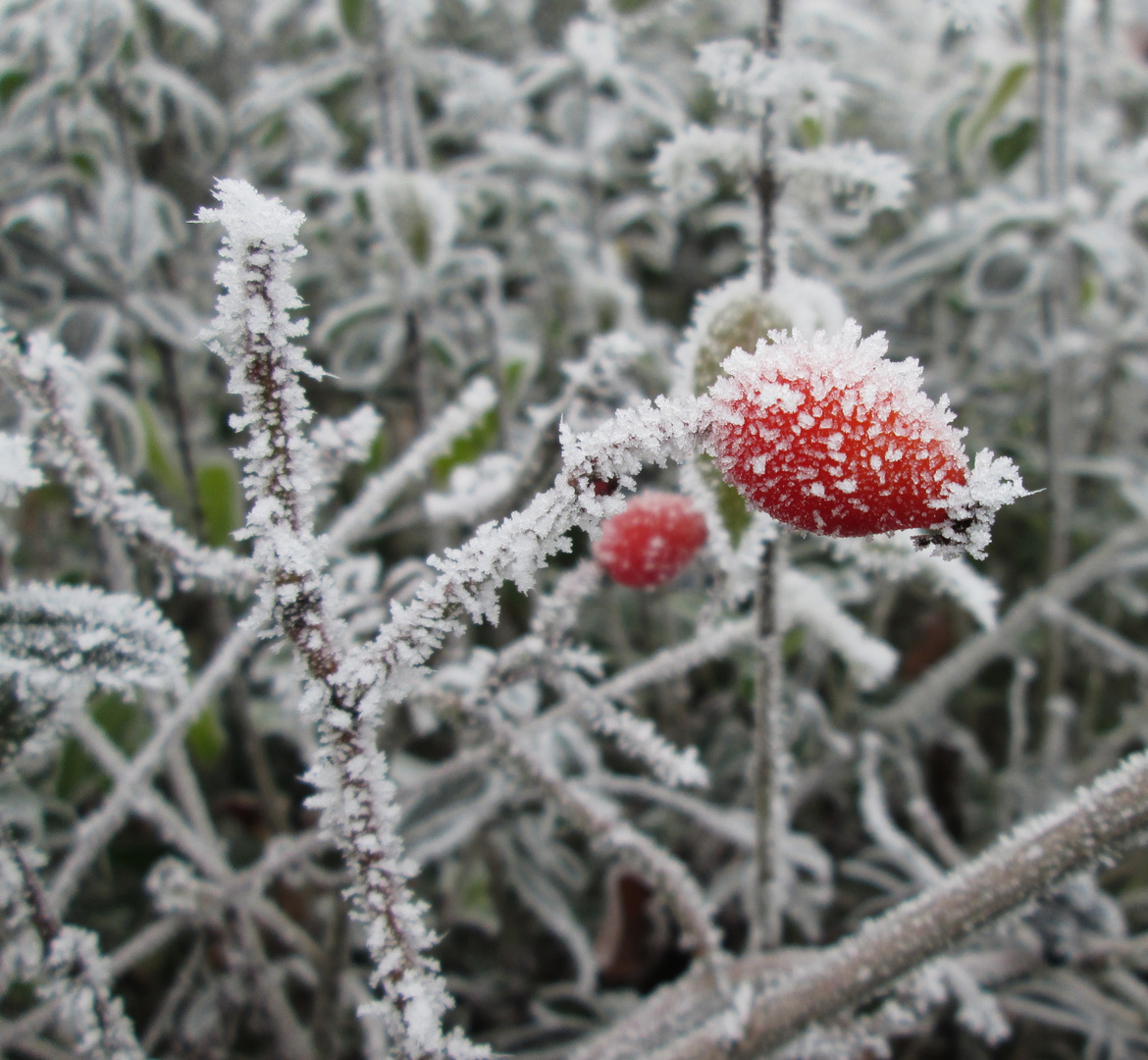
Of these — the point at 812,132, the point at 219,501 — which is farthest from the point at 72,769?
the point at 812,132

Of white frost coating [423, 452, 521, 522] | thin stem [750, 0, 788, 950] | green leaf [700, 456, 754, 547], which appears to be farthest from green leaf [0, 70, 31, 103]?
green leaf [700, 456, 754, 547]

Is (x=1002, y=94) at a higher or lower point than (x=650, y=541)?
higher

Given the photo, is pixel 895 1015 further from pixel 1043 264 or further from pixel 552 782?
pixel 1043 264

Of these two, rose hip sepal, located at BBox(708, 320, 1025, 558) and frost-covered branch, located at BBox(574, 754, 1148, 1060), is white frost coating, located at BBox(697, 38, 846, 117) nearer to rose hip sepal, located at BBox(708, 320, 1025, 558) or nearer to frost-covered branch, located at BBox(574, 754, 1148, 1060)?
rose hip sepal, located at BBox(708, 320, 1025, 558)

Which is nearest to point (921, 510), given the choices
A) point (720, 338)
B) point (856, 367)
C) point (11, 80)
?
point (856, 367)

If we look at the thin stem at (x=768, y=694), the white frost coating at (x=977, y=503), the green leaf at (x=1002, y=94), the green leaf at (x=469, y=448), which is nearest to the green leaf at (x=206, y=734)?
the green leaf at (x=469, y=448)

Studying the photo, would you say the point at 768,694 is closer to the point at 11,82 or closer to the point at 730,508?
the point at 730,508

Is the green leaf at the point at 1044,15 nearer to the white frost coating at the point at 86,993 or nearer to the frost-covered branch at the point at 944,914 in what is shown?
the frost-covered branch at the point at 944,914
